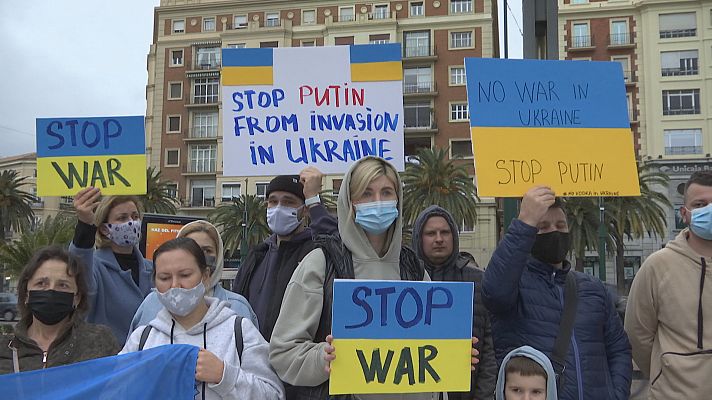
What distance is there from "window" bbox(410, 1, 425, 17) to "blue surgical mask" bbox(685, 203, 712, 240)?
51406 mm

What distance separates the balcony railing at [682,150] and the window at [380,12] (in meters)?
23.7

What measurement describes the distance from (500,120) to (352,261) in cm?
119

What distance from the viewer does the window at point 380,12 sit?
5253cm

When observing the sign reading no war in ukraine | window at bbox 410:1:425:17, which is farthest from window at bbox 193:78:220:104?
the sign reading no war in ukraine

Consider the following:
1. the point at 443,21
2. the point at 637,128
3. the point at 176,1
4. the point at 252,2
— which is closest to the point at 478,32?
the point at 443,21

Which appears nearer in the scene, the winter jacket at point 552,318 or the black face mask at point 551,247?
the winter jacket at point 552,318

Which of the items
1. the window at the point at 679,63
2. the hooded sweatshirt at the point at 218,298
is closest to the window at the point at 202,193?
the window at the point at 679,63

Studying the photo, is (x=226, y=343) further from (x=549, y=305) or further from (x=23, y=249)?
(x=23, y=249)

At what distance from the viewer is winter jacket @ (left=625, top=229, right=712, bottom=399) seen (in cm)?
315

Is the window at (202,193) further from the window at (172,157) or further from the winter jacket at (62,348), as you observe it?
the winter jacket at (62,348)

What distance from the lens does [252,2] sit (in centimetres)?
5444

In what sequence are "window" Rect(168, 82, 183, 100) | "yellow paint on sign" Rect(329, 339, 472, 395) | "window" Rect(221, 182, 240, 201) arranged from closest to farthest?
1. "yellow paint on sign" Rect(329, 339, 472, 395)
2. "window" Rect(221, 182, 240, 201)
3. "window" Rect(168, 82, 183, 100)

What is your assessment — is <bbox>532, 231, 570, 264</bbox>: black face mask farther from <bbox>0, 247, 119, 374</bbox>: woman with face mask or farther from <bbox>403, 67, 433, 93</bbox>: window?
<bbox>403, 67, 433, 93</bbox>: window

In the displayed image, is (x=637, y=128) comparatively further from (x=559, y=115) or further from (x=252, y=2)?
(x=559, y=115)
